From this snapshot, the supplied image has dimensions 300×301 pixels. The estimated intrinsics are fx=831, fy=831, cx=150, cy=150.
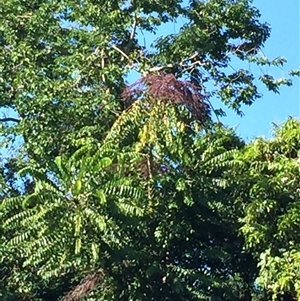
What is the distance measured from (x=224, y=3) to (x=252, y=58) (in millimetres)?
1157

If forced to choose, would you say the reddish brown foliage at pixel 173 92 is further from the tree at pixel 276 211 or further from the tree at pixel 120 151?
the tree at pixel 276 211

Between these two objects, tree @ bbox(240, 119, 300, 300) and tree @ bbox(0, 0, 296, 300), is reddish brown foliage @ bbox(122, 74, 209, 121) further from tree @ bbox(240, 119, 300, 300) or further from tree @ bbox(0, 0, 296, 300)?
tree @ bbox(240, 119, 300, 300)

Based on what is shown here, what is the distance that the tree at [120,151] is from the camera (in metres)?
10.2

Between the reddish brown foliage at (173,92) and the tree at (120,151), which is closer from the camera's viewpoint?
the tree at (120,151)

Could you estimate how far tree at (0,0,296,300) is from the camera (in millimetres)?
10172

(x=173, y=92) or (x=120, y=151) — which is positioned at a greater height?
(x=173, y=92)

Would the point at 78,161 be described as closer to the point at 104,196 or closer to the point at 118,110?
the point at 104,196

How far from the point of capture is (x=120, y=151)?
435 inches

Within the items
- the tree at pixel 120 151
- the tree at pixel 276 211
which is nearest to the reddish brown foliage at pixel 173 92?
the tree at pixel 120 151

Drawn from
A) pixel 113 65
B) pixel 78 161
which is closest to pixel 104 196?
pixel 78 161

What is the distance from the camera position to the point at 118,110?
1359cm

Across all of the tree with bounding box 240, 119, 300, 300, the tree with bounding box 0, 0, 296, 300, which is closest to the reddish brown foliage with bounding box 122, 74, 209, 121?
the tree with bounding box 0, 0, 296, 300

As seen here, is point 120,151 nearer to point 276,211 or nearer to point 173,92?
point 173,92

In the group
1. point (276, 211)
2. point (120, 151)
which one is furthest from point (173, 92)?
point (276, 211)
